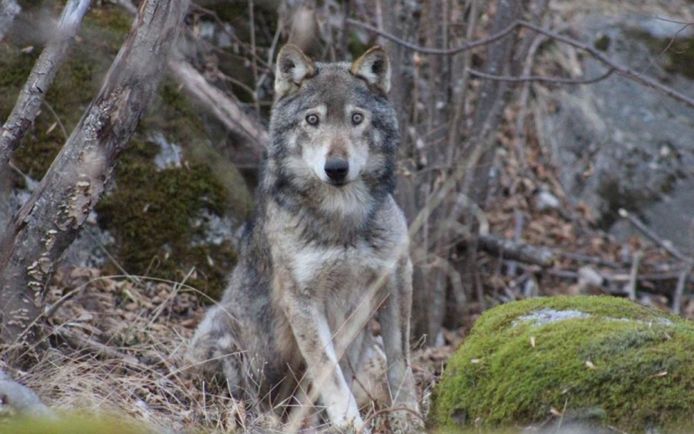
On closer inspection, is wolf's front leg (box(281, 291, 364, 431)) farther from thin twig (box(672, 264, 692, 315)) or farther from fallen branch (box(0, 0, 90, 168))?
thin twig (box(672, 264, 692, 315))

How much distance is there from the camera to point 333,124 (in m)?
6.11

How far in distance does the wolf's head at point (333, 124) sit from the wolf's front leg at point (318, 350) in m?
0.69

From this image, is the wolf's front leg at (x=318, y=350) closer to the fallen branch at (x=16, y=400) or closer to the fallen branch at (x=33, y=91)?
the fallen branch at (x=33, y=91)

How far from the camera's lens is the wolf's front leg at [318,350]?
20.0 feet

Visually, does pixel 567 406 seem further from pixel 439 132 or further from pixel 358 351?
pixel 439 132

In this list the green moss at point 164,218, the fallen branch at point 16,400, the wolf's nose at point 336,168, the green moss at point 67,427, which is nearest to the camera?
the green moss at point 67,427

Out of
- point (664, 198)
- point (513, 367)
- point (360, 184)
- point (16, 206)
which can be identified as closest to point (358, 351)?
Answer: point (360, 184)

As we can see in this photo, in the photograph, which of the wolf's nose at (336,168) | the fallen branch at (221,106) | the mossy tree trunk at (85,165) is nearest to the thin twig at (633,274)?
the fallen branch at (221,106)

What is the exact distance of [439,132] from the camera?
29.7ft

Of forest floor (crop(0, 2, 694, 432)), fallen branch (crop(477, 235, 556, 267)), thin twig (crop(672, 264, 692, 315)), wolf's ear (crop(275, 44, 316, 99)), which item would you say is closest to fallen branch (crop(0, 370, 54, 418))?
forest floor (crop(0, 2, 694, 432))

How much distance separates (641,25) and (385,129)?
23.8ft

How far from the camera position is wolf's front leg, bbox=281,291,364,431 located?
6.11 meters

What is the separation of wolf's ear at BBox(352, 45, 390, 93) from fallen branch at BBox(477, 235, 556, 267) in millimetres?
4205

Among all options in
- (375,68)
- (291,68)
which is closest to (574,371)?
(375,68)
